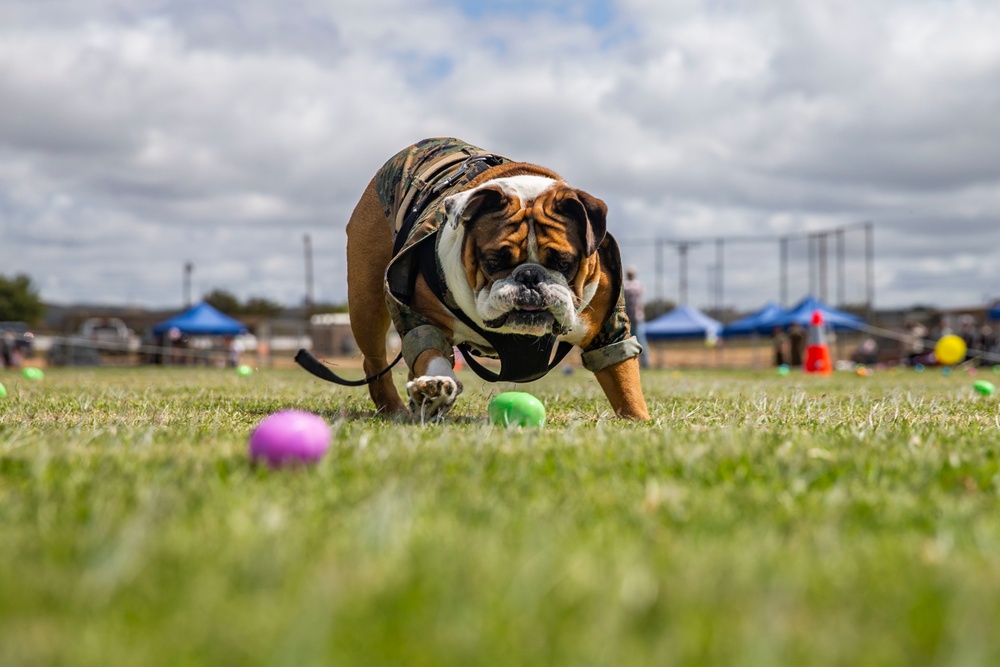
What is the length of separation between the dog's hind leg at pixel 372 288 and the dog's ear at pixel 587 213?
4.44 feet

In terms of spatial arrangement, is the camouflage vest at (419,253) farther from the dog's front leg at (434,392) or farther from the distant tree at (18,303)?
the distant tree at (18,303)

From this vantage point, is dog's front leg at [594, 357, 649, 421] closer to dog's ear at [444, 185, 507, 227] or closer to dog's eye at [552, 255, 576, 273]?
dog's eye at [552, 255, 576, 273]

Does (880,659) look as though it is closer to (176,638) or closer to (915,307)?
(176,638)

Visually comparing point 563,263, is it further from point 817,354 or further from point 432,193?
point 817,354

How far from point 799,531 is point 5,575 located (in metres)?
1.45

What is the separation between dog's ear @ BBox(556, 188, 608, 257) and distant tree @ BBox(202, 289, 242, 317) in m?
79.0

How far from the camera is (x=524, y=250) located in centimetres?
411

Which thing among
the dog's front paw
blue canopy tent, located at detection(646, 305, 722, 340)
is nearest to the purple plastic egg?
the dog's front paw

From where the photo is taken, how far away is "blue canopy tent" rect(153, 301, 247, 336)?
3098cm

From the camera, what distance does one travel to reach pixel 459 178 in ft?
15.7

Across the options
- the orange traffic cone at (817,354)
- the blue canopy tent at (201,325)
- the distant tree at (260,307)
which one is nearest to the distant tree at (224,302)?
the distant tree at (260,307)

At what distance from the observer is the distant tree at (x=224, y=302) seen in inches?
3147

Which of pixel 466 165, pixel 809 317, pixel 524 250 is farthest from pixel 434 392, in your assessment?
pixel 809 317

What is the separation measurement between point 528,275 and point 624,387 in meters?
0.92
